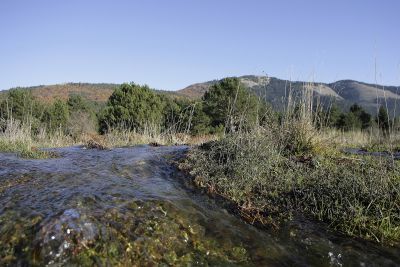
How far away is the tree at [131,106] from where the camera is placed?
22.3 metres

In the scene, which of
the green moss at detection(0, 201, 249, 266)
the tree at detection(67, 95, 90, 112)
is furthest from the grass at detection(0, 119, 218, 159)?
the tree at detection(67, 95, 90, 112)

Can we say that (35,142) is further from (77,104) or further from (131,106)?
(77,104)

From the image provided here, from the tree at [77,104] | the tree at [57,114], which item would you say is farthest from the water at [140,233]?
the tree at [77,104]

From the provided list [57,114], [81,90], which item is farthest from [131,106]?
[81,90]

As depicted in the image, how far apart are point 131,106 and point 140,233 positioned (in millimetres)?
20323

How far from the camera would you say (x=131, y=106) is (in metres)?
22.8

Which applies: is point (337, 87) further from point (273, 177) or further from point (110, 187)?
point (110, 187)

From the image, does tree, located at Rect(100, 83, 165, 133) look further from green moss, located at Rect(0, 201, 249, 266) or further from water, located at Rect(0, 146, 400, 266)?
green moss, located at Rect(0, 201, 249, 266)

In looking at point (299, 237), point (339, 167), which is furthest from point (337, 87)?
point (299, 237)

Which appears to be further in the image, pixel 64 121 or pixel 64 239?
pixel 64 121

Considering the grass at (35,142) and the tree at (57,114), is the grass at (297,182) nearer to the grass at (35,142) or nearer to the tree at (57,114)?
the grass at (35,142)

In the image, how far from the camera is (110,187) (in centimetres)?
381

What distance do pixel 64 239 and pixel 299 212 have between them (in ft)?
7.25

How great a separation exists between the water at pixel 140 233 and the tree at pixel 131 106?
18.3 m
